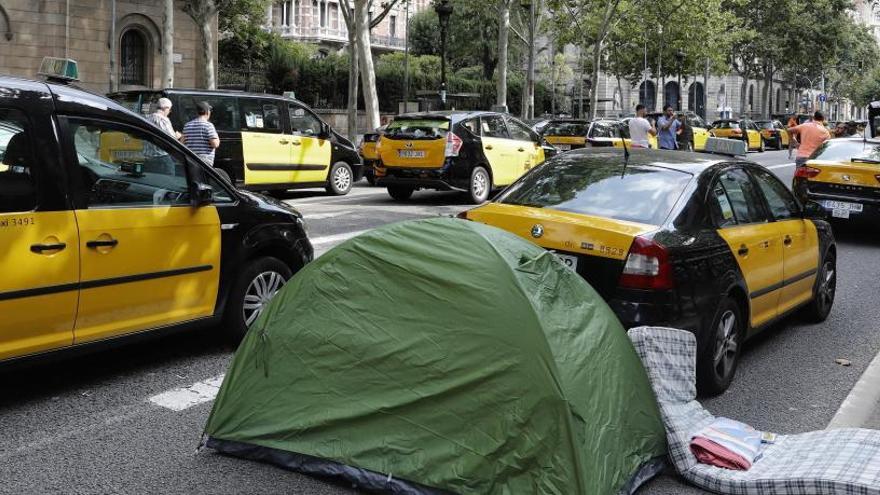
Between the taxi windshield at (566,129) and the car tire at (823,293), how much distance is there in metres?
17.9

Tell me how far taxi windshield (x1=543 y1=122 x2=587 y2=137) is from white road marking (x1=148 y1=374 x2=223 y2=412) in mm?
21114

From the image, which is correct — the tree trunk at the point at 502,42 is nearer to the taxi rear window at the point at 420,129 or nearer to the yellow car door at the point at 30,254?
the taxi rear window at the point at 420,129

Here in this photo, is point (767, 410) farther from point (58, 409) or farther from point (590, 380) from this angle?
point (58, 409)

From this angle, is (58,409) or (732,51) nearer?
(58,409)

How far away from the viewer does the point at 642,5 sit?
1677 inches

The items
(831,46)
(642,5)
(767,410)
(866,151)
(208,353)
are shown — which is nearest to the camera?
(767,410)

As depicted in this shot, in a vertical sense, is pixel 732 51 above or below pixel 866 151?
above

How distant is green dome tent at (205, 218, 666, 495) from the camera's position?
376 cm

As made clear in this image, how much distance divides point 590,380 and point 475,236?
2.66 feet

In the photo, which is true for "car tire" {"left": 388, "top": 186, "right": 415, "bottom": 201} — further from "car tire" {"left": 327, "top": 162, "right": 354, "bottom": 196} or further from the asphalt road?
the asphalt road

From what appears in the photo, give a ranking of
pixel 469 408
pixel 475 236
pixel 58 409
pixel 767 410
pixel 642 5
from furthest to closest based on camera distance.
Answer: pixel 642 5
pixel 767 410
pixel 58 409
pixel 475 236
pixel 469 408

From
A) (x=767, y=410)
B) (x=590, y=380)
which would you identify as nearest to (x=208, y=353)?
(x=590, y=380)

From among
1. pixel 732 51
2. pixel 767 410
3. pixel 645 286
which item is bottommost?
pixel 767 410

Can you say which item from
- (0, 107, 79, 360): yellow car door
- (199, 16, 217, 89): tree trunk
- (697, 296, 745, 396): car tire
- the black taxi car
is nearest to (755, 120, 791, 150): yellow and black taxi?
(199, 16, 217, 89): tree trunk
